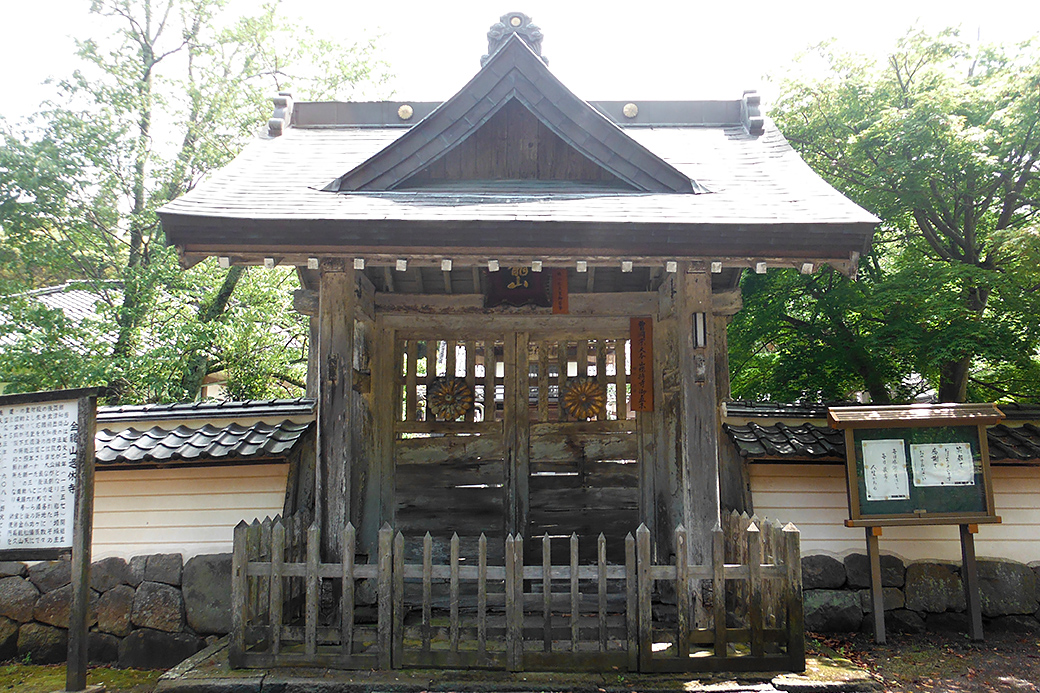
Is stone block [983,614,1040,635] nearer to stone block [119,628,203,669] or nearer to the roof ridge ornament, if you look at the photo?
Answer: stone block [119,628,203,669]

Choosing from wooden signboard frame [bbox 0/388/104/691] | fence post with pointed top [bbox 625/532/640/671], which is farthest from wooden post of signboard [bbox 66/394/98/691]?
fence post with pointed top [bbox 625/532/640/671]

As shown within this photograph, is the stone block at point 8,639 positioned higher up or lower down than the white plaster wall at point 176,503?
lower down

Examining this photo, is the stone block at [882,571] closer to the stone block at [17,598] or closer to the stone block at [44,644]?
the stone block at [44,644]

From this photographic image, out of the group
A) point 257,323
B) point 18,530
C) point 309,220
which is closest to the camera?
point 18,530

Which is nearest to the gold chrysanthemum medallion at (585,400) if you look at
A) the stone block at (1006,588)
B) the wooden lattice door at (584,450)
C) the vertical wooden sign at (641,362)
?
the wooden lattice door at (584,450)

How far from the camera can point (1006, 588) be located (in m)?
6.84

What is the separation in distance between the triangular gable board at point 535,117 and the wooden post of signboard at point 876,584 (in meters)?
3.79

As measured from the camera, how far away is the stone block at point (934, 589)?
682 centimetres

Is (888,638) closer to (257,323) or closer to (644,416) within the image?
(644,416)

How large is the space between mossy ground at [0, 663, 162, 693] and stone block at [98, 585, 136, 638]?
364mm

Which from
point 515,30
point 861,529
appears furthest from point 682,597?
point 515,30

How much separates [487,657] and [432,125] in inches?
198

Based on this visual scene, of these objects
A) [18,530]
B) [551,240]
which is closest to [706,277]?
[551,240]

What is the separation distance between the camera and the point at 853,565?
6.93 metres
